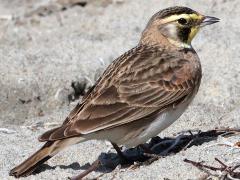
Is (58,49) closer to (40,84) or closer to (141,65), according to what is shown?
(40,84)

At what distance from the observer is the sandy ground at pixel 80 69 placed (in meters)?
6.01

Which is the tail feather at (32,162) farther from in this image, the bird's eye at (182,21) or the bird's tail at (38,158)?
the bird's eye at (182,21)

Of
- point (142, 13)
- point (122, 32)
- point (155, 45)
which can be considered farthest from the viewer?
point (142, 13)

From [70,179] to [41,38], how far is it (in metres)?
4.23

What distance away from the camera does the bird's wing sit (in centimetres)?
577

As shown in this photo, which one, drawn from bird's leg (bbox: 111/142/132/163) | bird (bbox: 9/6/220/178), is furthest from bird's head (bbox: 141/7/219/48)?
bird's leg (bbox: 111/142/132/163)

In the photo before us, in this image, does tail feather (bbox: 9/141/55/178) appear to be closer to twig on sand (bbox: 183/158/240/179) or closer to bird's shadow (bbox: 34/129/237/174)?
bird's shadow (bbox: 34/129/237/174)

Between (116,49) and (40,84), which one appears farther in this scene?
(116,49)

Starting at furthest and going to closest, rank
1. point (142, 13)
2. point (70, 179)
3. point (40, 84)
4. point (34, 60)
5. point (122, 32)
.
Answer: point (142, 13) < point (122, 32) < point (34, 60) < point (40, 84) < point (70, 179)

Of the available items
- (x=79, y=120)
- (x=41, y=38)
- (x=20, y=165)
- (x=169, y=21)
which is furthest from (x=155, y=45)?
(x=41, y=38)

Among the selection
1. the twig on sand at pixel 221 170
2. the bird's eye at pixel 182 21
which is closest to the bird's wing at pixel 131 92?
the bird's eye at pixel 182 21

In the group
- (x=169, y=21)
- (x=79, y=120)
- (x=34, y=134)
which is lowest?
(x=34, y=134)

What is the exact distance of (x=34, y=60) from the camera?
27.8 feet

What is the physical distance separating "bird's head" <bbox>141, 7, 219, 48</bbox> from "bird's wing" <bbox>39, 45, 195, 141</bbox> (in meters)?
0.21
